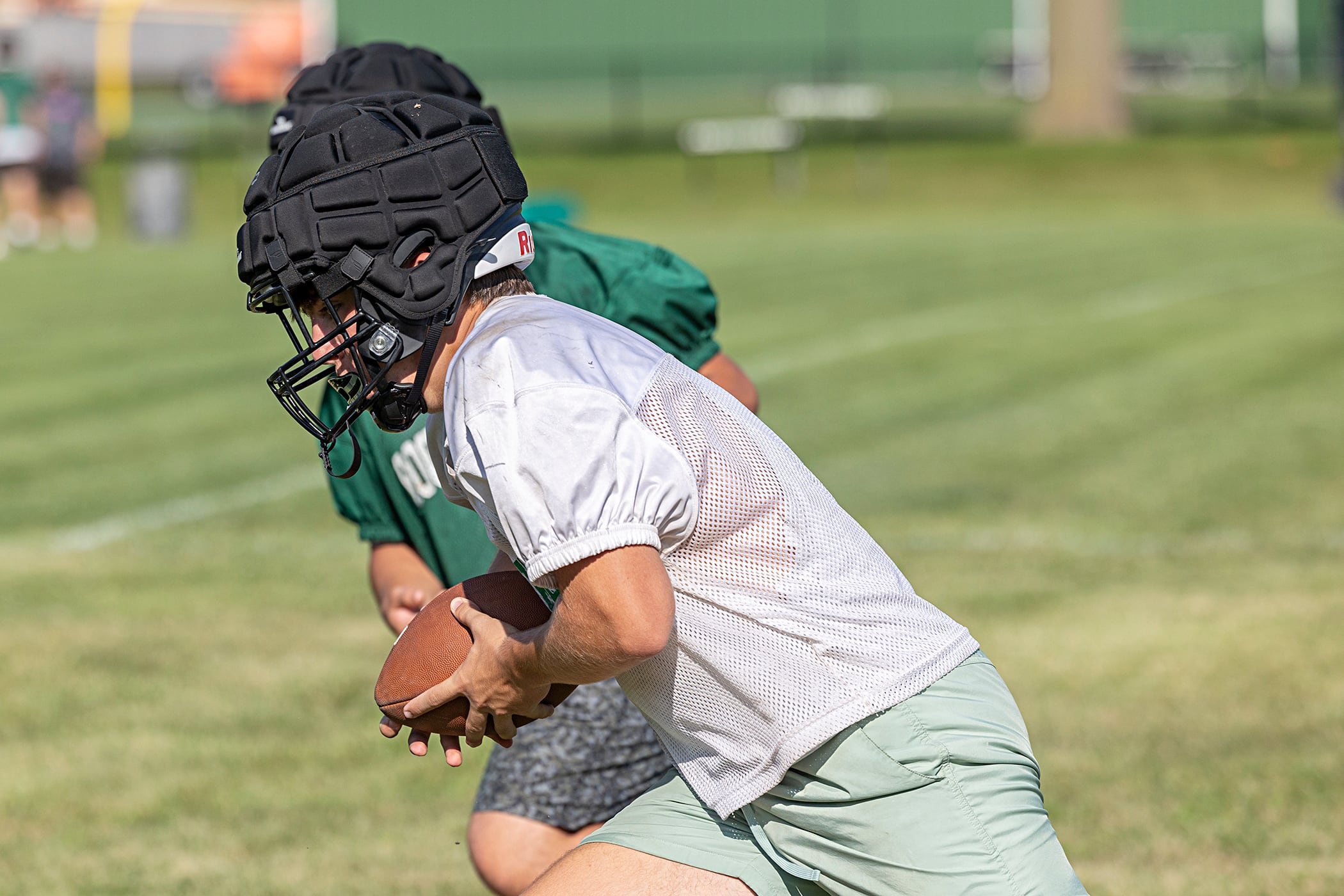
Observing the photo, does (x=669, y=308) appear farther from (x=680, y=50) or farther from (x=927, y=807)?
(x=680, y=50)

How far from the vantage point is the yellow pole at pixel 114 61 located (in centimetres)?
4819

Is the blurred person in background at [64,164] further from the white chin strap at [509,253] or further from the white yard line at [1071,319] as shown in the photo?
the white chin strap at [509,253]

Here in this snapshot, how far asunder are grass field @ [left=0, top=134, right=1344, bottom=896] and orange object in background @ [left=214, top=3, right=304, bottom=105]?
30.3 meters

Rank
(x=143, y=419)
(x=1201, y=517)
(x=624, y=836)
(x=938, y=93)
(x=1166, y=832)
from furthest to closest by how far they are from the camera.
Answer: (x=938, y=93), (x=143, y=419), (x=1201, y=517), (x=1166, y=832), (x=624, y=836)

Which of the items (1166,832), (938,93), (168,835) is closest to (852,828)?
(1166,832)

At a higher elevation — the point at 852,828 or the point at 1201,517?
the point at 852,828

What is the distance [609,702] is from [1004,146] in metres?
32.1

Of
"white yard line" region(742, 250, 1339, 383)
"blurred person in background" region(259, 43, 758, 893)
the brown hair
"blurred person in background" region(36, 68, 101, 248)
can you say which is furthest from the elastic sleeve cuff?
"blurred person in background" region(36, 68, 101, 248)

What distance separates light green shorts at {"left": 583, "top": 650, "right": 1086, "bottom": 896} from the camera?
107 inches

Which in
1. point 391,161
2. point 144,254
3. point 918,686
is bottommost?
point 144,254

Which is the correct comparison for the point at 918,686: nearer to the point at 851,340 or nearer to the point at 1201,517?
the point at 1201,517

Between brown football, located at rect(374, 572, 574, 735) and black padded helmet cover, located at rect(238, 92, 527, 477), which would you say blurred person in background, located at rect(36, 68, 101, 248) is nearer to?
brown football, located at rect(374, 572, 574, 735)

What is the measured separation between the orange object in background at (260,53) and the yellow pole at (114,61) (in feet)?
8.22

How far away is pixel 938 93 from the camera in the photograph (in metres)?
54.5
